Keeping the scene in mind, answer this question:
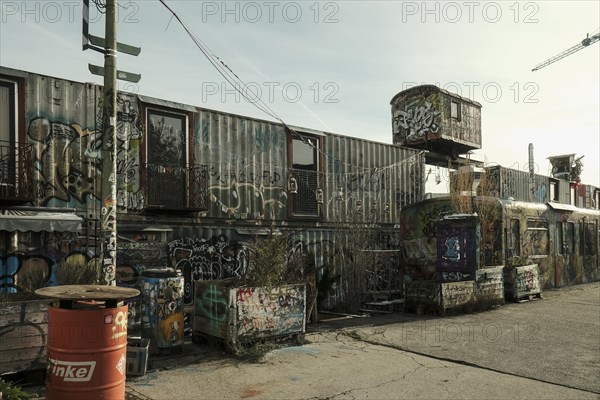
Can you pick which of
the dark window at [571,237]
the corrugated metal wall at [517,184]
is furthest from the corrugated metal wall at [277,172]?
the dark window at [571,237]

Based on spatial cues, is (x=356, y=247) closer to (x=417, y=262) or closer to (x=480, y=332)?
(x=417, y=262)

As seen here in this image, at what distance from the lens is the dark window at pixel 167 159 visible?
10711 millimetres

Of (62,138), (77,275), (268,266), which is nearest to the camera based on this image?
(77,275)

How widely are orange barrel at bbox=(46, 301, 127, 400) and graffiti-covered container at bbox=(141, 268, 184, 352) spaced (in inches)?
113

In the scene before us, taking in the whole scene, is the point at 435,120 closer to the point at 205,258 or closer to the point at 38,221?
the point at 205,258

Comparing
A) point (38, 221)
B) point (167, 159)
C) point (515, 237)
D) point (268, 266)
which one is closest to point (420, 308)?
point (268, 266)

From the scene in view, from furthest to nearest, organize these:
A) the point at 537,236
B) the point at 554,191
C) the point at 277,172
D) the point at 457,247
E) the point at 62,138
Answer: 1. the point at 554,191
2. the point at 537,236
3. the point at 457,247
4. the point at 277,172
5. the point at 62,138

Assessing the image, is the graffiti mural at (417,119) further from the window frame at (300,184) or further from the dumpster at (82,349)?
the dumpster at (82,349)

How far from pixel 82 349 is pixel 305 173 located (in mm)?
9710

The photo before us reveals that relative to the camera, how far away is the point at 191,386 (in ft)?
21.1

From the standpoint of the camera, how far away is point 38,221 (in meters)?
8.41

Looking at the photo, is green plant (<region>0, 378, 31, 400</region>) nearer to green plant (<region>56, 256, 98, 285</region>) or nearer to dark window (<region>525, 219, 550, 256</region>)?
green plant (<region>56, 256, 98, 285</region>)

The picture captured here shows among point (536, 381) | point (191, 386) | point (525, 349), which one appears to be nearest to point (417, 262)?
point (525, 349)

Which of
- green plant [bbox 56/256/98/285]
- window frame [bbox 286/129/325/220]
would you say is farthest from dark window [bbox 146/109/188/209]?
window frame [bbox 286/129/325/220]
